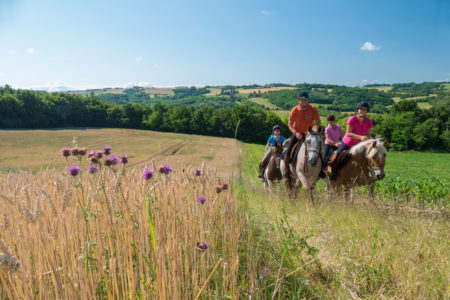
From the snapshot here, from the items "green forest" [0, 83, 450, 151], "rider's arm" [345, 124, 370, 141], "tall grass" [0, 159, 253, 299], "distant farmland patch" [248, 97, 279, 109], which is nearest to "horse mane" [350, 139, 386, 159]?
"rider's arm" [345, 124, 370, 141]

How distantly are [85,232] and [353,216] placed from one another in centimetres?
433

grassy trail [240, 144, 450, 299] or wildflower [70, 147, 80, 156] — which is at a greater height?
wildflower [70, 147, 80, 156]

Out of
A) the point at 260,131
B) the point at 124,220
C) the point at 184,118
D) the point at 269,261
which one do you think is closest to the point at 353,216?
the point at 269,261

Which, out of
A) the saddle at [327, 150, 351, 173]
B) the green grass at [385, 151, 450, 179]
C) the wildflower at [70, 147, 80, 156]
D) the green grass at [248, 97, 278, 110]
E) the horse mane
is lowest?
the green grass at [385, 151, 450, 179]

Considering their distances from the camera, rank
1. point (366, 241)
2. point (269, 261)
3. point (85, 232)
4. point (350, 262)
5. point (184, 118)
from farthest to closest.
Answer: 1. point (184, 118)
2. point (366, 241)
3. point (350, 262)
4. point (269, 261)
5. point (85, 232)

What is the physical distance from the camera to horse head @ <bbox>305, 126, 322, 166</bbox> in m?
5.96

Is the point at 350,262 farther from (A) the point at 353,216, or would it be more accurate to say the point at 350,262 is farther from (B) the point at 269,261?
(A) the point at 353,216

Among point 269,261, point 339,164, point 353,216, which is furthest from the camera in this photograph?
point 339,164

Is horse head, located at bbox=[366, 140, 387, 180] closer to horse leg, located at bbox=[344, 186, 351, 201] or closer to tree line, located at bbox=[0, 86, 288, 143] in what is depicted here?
horse leg, located at bbox=[344, 186, 351, 201]

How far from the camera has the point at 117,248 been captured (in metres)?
1.63

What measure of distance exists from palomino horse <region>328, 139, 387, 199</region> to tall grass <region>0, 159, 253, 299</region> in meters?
4.41

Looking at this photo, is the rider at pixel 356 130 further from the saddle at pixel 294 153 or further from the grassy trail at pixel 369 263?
the grassy trail at pixel 369 263

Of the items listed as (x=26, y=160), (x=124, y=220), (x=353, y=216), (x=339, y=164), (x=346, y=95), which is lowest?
(x=26, y=160)

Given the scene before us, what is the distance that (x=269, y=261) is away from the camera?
2637 millimetres
